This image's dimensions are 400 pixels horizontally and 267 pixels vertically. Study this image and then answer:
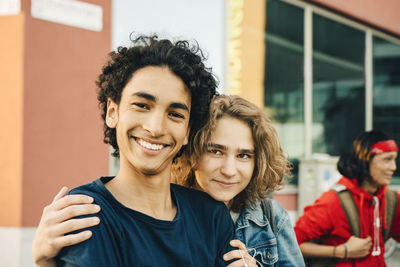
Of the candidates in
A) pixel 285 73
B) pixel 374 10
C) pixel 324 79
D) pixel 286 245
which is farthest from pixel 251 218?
pixel 374 10

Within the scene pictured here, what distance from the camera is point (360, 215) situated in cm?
295

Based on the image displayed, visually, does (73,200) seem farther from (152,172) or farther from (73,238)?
(152,172)

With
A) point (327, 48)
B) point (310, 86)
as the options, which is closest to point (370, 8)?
point (327, 48)

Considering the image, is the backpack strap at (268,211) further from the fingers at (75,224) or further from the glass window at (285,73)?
the glass window at (285,73)

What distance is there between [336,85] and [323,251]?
465 centimetres

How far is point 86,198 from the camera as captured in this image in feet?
4.35

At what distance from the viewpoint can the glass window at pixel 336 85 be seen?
21.7 feet

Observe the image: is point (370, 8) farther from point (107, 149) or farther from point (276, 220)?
point (276, 220)

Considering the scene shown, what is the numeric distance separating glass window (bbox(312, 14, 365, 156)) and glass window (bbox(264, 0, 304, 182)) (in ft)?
1.09

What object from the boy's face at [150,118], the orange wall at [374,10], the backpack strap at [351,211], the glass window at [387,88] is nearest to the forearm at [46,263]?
the boy's face at [150,118]

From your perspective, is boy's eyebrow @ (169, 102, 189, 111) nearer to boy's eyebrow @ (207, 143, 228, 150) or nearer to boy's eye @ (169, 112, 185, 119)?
boy's eye @ (169, 112, 185, 119)

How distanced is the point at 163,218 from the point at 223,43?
4.12 m

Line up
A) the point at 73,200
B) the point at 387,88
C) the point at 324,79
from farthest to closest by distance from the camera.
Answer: the point at 387,88 < the point at 324,79 < the point at 73,200

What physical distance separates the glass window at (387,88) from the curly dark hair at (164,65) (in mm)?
6728
